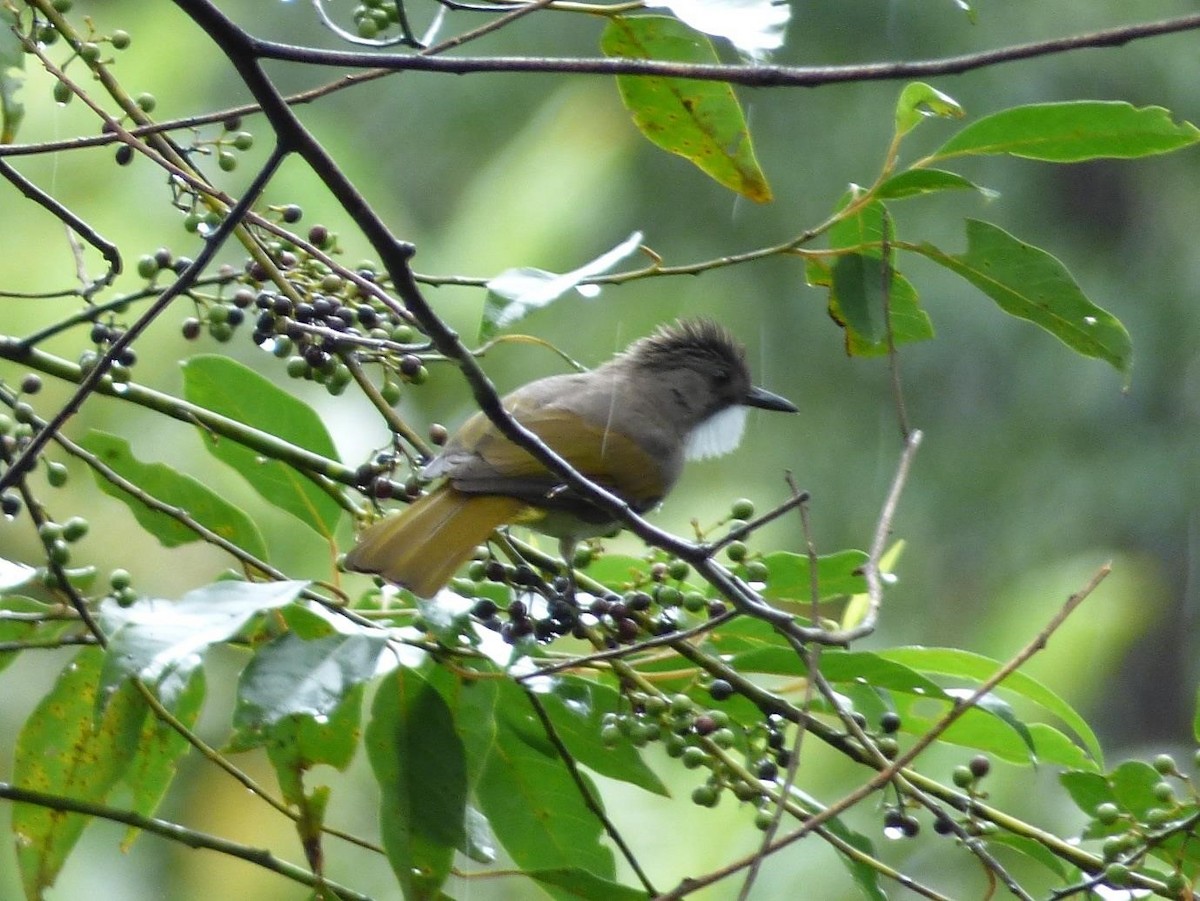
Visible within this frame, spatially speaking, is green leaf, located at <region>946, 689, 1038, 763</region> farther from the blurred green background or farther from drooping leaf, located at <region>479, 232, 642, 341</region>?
the blurred green background

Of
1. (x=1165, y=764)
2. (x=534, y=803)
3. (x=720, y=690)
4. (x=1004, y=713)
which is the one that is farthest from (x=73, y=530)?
(x=1165, y=764)

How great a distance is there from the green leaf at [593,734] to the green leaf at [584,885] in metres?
0.14

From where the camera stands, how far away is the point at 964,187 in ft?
5.58

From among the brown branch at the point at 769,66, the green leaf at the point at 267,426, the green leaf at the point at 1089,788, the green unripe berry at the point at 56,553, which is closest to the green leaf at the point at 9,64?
the green leaf at the point at 267,426

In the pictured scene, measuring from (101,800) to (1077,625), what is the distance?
10.4 ft

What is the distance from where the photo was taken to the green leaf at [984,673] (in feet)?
6.31

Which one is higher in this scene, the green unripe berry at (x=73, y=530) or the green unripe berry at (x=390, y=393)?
the green unripe berry at (x=390, y=393)

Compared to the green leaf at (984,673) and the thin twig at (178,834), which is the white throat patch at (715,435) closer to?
the green leaf at (984,673)

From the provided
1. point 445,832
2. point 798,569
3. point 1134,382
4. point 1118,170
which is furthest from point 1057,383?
point 445,832

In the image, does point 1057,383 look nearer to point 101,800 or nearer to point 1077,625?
point 1077,625

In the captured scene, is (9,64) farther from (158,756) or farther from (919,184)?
(919,184)

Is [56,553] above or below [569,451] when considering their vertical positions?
below

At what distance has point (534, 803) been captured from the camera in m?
1.96

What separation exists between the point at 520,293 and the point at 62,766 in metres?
0.91
